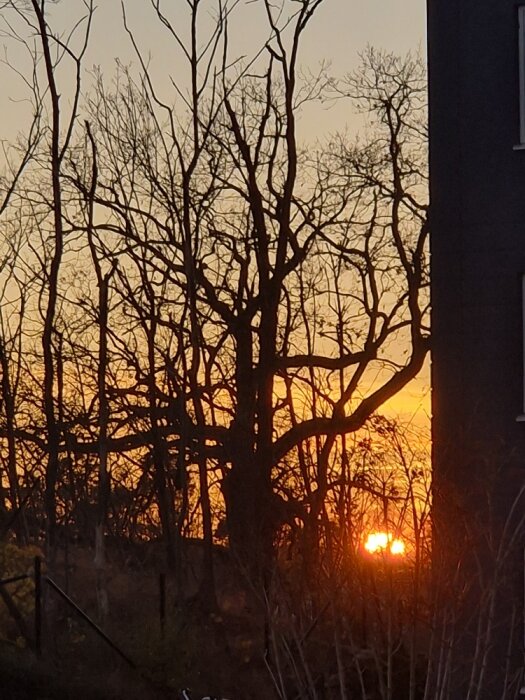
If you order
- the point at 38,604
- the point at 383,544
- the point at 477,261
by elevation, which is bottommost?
the point at 38,604

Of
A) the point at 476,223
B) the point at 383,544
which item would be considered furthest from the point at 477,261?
the point at 383,544

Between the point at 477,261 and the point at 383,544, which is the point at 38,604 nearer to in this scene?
the point at 383,544

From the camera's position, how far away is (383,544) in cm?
1205

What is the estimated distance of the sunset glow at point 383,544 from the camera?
11.5m

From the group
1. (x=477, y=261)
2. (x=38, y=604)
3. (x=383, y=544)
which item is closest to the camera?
(x=383, y=544)

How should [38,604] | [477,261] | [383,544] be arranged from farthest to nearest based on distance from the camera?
[38,604], [477,261], [383,544]

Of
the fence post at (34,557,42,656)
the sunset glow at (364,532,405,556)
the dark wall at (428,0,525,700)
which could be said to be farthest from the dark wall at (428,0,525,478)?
the fence post at (34,557,42,656)

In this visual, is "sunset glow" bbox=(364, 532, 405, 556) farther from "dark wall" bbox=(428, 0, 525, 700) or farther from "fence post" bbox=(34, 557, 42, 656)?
"fence post" bbox=(34, 557, 42, 656)

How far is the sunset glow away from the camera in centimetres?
1153

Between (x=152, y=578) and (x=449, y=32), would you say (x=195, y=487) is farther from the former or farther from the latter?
(x=449, y=32)

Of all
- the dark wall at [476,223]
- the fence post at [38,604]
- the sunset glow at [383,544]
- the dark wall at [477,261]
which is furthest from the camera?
the fence post at [38,604]

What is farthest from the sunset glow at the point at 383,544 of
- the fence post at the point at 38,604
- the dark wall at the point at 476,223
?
the fence post at the point at 38,604

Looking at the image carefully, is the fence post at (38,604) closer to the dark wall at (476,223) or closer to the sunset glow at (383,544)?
the dark wall at (476,223)

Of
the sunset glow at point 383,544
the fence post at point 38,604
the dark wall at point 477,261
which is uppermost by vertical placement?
the dark wall at point 477,261
